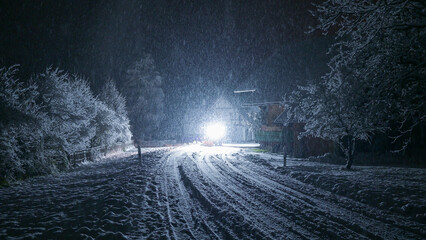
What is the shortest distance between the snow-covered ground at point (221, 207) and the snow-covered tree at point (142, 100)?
1127 inches

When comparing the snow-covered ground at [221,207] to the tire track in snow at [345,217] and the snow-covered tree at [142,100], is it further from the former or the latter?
the snow-covered tree at [142,100]

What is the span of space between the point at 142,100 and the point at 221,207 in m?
35.9

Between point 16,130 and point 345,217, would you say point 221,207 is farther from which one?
point 16,130

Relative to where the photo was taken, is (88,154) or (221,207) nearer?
(221,207)

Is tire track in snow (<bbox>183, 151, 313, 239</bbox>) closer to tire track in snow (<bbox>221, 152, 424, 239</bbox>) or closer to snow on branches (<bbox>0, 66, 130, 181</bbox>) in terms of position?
tire track in snow (<bbox>221, 152, 424, 239</bbox>)

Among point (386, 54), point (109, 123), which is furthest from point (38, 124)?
point (386, 54)

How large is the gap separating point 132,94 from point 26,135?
1147 inches

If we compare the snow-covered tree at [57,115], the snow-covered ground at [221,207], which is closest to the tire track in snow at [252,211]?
the snow-covered ground at [221,207]

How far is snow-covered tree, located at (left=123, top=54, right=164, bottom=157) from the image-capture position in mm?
41219

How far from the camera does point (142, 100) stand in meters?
41.3

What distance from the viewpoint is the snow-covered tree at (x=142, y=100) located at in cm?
4122

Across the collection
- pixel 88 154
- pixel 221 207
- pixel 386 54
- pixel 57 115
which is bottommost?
pixel 221 207

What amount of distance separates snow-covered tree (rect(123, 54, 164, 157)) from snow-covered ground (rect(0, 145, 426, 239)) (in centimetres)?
2863

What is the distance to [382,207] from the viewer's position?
25.6 ft
